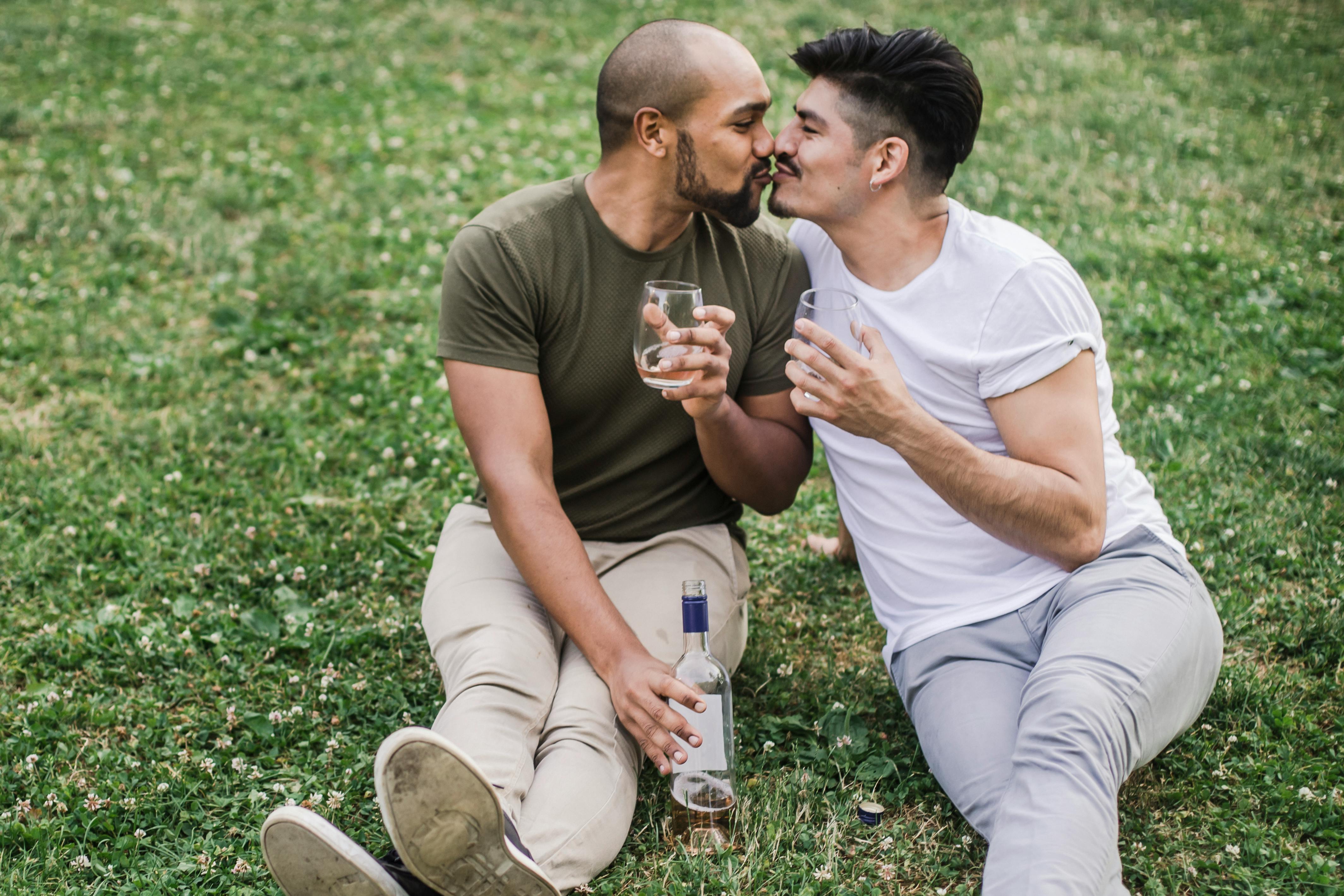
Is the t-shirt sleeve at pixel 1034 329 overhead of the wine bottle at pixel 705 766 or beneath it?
overhead

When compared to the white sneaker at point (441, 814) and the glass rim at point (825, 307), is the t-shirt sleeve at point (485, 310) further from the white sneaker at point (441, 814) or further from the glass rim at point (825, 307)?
the white sneaker at point (441, 814)

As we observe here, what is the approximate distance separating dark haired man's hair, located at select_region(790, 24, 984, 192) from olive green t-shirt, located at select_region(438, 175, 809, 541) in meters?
0.57

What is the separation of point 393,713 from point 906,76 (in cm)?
283

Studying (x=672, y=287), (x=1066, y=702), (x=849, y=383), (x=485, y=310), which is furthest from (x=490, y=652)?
(x=1066, y=702)

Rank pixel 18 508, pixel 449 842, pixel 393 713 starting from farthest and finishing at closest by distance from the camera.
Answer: pixel 18 508, pixel 393 713, pixel 449 842

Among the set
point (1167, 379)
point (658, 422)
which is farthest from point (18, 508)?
point (1167, 379)

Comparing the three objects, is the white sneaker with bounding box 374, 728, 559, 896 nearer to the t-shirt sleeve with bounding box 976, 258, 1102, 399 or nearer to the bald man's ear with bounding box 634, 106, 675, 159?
the t-shirt sleeve with bounding box 976, 258, 1102, 399

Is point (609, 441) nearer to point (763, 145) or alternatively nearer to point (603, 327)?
point (603, 327)

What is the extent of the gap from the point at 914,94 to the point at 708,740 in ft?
7.22

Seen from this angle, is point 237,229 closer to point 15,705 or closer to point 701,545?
point 15,705

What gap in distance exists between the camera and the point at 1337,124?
9.52 m

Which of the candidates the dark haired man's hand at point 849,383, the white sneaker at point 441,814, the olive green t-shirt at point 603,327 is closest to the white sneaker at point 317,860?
the white sneaker at point 441,814

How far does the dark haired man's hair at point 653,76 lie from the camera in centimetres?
368

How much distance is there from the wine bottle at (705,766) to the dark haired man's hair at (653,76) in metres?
1.62
